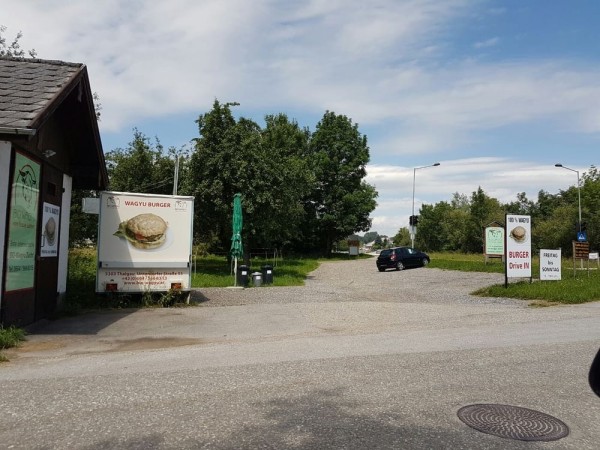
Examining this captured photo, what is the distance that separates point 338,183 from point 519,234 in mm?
41171

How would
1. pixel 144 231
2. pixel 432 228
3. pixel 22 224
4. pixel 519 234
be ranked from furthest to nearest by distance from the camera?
pixel 432 228
pixel 519 234
pixel 144 231
pixel 22 224

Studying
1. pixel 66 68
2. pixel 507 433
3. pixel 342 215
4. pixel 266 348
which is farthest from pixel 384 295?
pixel 342 215

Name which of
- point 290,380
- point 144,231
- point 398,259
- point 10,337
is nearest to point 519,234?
point 144,231

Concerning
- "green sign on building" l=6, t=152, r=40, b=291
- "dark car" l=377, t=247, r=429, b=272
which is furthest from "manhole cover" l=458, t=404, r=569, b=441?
"dark car" l=377, t=247, r=429, b=272

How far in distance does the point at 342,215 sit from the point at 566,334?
164ft

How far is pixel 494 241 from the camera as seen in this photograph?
35.0m

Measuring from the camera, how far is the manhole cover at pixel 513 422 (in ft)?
14.8

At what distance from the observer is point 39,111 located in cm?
877

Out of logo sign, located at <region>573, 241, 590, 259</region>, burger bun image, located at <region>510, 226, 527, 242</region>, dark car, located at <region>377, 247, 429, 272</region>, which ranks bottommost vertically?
dark car, located at <region>377, 247, 429, 272</region>

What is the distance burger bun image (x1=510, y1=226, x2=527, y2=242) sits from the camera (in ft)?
63.8

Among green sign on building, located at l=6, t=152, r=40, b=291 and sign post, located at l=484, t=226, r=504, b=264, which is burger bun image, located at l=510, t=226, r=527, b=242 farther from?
green sign on building, located at l=6, t=152, r=40, b=291

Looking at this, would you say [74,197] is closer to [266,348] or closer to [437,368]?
[266,348]

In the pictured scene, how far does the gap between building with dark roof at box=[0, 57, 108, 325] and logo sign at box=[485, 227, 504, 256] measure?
27.5 metres

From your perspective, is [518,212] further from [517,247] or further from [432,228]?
[517,247]
